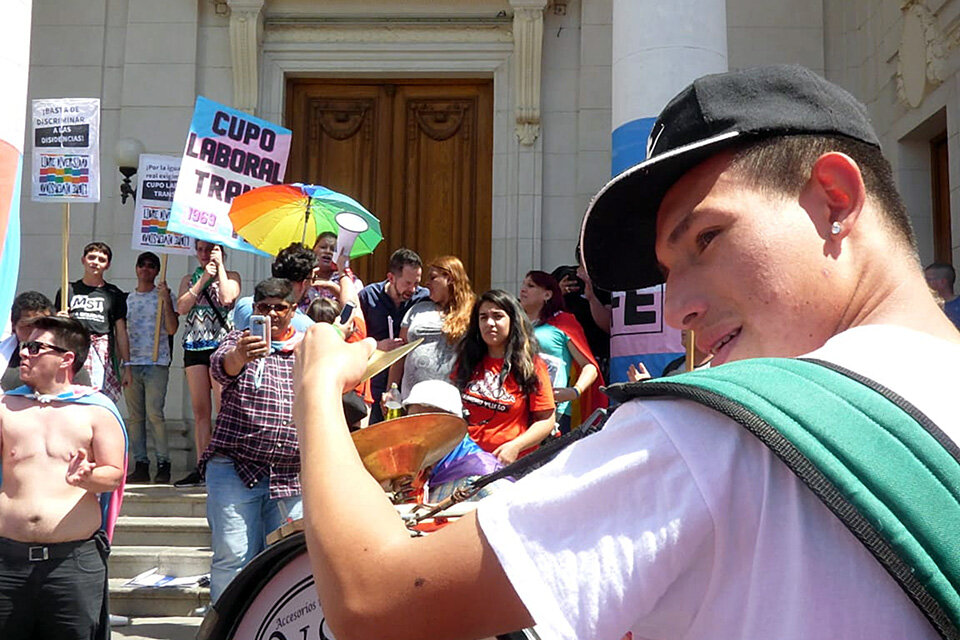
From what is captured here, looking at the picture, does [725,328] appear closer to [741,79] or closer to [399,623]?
[741,79]

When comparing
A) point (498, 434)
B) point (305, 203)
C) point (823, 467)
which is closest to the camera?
point (823, 467)

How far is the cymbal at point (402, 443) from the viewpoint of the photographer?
2.88m

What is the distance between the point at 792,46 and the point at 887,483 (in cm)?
1155

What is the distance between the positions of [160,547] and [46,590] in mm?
2601

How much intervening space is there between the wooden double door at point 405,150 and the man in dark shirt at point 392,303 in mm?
3773

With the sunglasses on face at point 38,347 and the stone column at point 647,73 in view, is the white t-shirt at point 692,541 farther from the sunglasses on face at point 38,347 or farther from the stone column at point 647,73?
the stone column at point 647,73

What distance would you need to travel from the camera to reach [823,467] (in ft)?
2.92

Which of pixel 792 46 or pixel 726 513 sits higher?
pixel 792 46

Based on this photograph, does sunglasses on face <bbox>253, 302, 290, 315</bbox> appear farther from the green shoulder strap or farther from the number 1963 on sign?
the green shoulder strap

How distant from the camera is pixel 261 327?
5.75m

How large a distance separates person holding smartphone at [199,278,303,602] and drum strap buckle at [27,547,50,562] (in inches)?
38.3

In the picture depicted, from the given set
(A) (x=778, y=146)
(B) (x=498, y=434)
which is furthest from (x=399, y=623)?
(B) (x=498, y=434)

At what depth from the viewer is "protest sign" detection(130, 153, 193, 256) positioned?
367 inches

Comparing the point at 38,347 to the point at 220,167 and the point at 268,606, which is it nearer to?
the point at 268,606
